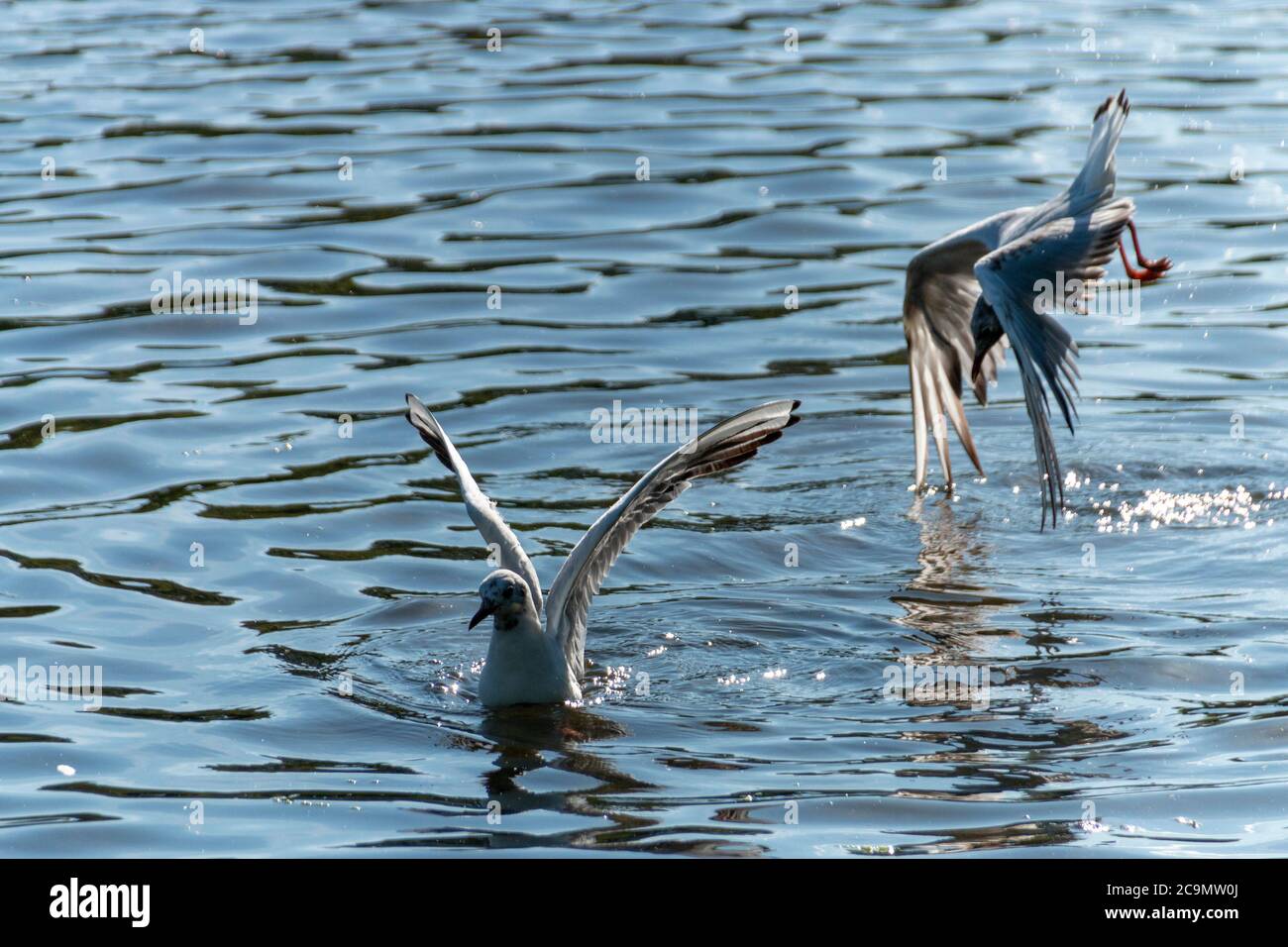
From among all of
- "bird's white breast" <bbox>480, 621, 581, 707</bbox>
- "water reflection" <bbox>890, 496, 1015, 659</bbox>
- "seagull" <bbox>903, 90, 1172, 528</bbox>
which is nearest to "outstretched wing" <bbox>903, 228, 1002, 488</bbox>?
"seagull" <bbox>903, 90, 1172, 528</bbox>

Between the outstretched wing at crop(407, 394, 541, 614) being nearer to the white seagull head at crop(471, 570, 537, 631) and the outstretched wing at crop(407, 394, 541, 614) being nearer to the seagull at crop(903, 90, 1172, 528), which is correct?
the white seagull head at crop(471, 570, 537, 631)

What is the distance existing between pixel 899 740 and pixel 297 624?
2941 mm

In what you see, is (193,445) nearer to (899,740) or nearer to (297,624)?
(297,624)

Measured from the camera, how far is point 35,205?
16.0 m

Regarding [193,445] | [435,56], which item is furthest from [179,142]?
[193,445]

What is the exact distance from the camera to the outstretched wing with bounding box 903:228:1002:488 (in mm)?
10992

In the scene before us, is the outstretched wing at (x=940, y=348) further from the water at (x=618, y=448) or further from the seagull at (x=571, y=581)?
the seagull at (x=571, y=581)

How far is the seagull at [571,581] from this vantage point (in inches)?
299

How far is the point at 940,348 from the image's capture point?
11.4 m

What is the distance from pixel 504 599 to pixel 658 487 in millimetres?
756

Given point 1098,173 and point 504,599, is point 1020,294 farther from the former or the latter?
point 504,599

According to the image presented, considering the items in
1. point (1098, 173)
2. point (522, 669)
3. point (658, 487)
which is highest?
point (1098, 173)

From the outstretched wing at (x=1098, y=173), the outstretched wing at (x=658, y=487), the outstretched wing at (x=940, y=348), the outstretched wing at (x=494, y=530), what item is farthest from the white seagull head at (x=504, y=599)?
the outstretched wing at (x=940, y=348)

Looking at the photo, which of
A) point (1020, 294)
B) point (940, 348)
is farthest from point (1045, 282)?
point (940, 348)
